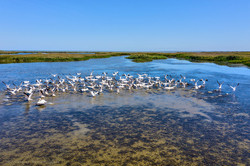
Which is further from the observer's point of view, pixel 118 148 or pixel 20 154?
pixel 118 148

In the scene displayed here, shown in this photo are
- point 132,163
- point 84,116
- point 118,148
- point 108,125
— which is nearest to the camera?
point 132,163

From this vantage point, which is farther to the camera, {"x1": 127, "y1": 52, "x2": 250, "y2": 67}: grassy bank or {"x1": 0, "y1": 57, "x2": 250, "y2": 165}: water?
{"x1": 127, "y1": 52, "x2": 250, "y2": 67}: grassy bank

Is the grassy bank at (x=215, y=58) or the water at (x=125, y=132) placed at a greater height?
the grassy bank at (x=215, y=58)

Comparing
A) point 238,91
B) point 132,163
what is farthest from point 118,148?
point 238,91

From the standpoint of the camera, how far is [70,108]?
12.3 m

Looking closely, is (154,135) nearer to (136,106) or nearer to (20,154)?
(136,106)

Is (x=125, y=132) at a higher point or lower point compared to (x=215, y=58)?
lower

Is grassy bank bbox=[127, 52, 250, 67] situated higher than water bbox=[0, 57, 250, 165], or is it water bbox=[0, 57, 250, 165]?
grassy bank bbox=[127, 52, 250, 67]

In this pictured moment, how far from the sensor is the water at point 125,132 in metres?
6.73

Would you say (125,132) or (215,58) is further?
(215,58)

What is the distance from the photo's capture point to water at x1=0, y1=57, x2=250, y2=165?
265 inches

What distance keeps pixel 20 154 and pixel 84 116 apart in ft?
14.4

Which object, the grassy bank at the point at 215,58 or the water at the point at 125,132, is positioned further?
the grassy bank at the point at 215,58

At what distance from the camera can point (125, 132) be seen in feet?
28.8
